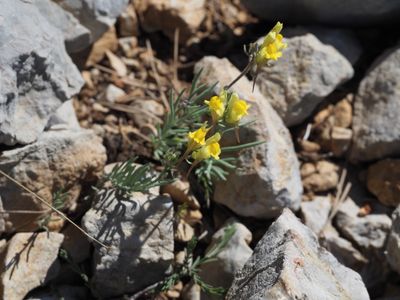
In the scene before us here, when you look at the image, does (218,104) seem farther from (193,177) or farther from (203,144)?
(193,177)

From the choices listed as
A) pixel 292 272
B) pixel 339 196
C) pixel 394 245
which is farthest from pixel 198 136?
pixel 339 196

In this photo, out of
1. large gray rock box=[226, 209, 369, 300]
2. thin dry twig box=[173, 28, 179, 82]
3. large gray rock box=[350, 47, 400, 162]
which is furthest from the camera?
thin dry twig box=[173, 28, 179, 82]

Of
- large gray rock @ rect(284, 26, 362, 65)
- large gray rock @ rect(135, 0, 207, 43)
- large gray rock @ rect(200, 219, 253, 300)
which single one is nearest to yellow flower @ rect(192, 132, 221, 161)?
large gray rock @ rect(200, 219, 253, 300)

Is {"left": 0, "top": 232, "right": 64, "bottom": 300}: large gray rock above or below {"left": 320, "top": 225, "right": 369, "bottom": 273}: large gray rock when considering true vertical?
above

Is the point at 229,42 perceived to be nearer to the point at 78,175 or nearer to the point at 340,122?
the point at 340,122

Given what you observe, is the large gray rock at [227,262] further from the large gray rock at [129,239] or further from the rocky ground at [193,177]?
the large gray rock at [129,239]

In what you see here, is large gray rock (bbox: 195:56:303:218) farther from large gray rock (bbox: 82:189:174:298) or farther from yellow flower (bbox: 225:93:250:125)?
yellow flower (bbox: 225:93:250:125)

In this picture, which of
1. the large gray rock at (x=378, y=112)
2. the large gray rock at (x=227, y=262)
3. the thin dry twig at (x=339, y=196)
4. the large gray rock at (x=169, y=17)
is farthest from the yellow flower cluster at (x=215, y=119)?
the large gray rock at (x=169, y=17)
